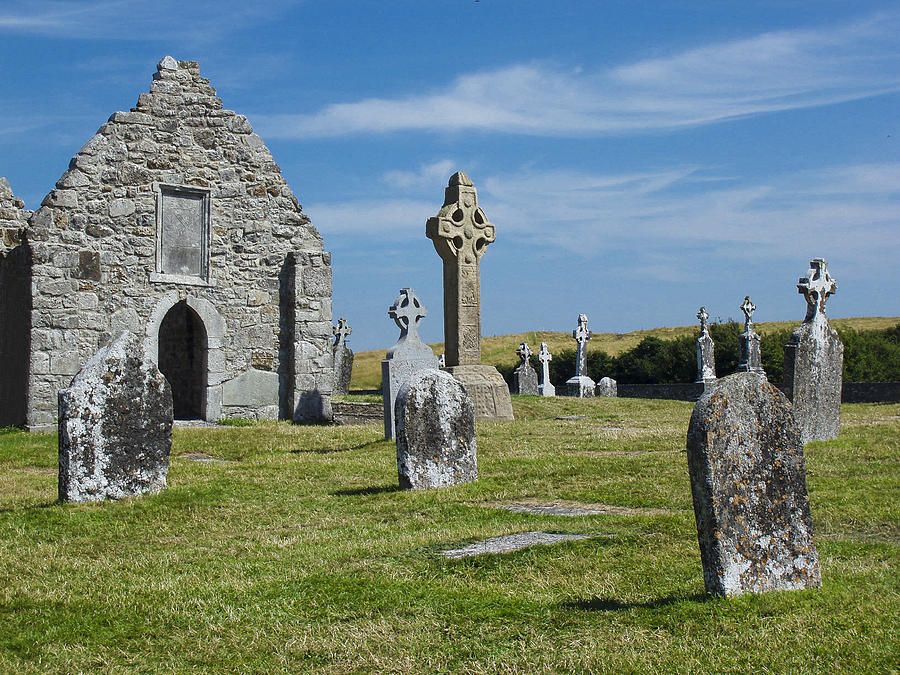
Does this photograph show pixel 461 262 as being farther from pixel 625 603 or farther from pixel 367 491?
pixel 625 603

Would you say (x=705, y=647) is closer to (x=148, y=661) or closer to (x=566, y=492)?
(x=148, y=661)

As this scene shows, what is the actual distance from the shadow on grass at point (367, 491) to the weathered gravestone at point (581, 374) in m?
21.6

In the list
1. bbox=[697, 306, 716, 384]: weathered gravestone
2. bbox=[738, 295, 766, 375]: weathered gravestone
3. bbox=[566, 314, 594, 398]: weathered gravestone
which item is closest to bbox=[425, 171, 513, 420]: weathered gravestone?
bbox=[738, 295, 766, 375]: weathered gravestone

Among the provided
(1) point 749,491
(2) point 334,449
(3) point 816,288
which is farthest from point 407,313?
(1) point 749,491

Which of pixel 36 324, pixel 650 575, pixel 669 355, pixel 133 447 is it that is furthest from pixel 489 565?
pixel 669 355

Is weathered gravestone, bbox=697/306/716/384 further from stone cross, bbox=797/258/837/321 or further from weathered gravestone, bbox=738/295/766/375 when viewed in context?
stone cross, bbox=797/258/837/321

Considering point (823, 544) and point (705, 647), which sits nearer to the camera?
point (705, 647)

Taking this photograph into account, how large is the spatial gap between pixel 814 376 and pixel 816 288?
141 cm

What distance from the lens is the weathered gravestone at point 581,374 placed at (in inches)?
1223

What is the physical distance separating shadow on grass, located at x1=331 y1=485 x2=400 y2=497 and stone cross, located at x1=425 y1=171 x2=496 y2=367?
7.84 m

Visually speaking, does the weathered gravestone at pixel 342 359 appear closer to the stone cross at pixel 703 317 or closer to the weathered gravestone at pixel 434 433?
the stone cross at pixel 703 317

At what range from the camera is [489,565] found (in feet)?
19.7

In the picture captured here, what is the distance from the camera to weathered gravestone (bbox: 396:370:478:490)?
30.6ft

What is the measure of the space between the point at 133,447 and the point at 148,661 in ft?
16.1
